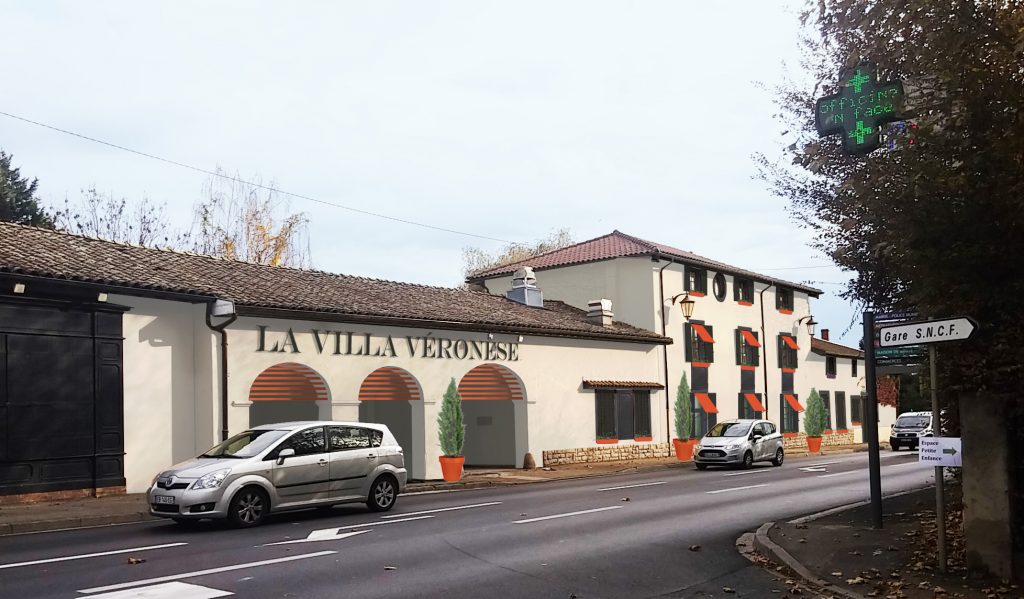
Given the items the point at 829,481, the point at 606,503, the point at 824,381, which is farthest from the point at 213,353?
the point at 824,381

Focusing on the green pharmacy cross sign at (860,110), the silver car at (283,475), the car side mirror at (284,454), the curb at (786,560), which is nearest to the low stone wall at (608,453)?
the silver car at (283,475)

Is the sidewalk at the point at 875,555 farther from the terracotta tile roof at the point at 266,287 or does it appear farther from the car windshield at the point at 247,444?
the terracotta tile roof at the point at 266,287

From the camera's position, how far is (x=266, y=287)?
2339 centimetres

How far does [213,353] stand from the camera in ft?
67.1

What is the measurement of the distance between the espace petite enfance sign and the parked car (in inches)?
781

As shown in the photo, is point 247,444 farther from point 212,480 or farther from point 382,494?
point 382,494

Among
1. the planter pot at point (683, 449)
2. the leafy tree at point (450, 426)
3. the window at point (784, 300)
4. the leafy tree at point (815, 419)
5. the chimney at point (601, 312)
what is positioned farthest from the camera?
the window at point (784, 300)

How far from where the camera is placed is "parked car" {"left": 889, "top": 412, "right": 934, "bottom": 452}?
38812mm

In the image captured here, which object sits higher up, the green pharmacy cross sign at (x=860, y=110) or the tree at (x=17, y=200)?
the tree at (x=17, y=200)

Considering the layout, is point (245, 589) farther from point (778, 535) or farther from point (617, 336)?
point (617, 336)

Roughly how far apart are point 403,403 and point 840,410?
98.3 feet

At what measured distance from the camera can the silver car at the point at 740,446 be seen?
2783 cm

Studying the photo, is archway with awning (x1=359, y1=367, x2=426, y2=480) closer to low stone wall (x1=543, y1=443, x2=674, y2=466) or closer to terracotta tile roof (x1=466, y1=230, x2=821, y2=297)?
low stone wall (x1=543, y1=443, x2=674, y2=466)

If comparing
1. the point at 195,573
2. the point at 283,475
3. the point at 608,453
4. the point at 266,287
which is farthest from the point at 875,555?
the point at 608,453
